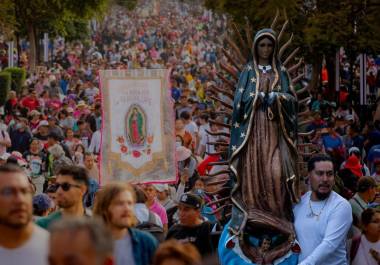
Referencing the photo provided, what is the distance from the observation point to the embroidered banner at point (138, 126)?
14.9m

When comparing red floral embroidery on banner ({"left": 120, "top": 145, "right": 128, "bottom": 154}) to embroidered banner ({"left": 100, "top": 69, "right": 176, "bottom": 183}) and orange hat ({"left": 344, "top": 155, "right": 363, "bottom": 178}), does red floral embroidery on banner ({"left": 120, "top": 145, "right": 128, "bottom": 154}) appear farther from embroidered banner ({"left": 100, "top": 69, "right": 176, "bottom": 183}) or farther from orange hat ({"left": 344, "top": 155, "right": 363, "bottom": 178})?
orange hat ({"left": 344, "top": 155, "right": 363, "bottom": 178})

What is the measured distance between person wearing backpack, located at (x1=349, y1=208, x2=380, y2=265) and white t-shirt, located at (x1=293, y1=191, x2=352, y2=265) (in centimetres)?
89

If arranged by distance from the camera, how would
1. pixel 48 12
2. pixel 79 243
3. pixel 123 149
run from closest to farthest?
pixel 79 243
pixel 123 149
pixel 48 12

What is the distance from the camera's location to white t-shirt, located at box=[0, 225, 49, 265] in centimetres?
729

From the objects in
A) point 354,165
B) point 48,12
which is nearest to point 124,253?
point 354,165

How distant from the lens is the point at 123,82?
15453mm

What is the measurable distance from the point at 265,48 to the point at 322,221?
2241 millimetres

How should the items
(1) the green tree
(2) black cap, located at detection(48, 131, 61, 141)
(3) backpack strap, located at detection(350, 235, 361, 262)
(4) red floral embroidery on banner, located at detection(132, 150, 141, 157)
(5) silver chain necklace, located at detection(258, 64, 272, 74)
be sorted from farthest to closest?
(1) the green tree < (2) black cap, located at detection(48, 131, 61, 141) < (4) red floral embroidery on banner, located at detection(132, 150, 141, 157) < (5) silver chain necklace, located at detection(258, 64, 272, 74) < (3) backpack strap, located at detection(350, 235, 361, 262)

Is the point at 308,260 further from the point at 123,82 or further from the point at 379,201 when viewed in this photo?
the point at 123,82

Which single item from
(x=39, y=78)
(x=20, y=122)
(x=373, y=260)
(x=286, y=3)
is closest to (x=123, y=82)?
(x=373, y=260)

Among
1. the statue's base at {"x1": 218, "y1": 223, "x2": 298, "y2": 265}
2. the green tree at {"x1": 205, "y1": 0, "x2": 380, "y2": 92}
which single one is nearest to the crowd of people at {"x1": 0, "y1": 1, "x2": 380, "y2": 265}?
the statue's base at {"x1": 218, "y1": 223, "x2": 298, "y2": 265}

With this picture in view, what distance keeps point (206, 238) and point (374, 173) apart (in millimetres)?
7974

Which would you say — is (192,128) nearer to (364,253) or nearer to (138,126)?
(138,126)

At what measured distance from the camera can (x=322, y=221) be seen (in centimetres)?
1094
